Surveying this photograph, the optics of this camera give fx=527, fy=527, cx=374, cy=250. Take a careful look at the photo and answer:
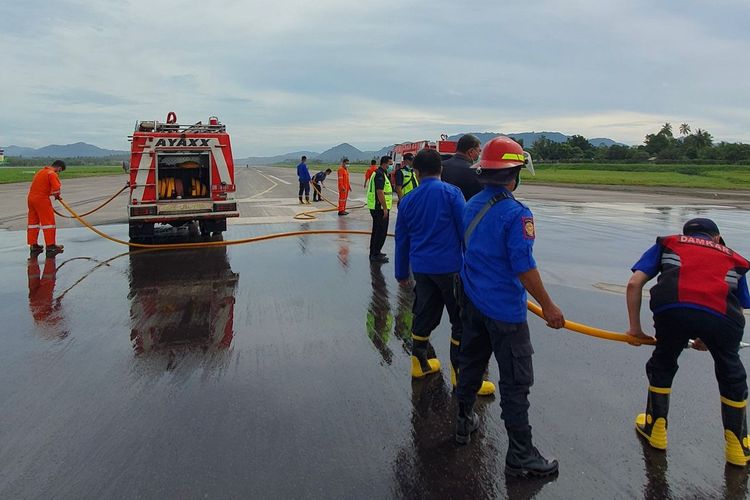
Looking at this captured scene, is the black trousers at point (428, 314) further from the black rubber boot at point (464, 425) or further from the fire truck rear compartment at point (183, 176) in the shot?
the fire truck rear compartment at point (183, 176)

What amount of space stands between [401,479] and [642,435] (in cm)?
167

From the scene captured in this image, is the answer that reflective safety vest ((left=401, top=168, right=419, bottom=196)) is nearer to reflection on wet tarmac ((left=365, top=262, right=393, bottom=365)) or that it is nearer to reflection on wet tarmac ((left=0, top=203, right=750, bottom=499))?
reflection on wet tarmac ((left=365, top=262, right=393, bottom=365))

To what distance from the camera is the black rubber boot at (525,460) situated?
3033 mm

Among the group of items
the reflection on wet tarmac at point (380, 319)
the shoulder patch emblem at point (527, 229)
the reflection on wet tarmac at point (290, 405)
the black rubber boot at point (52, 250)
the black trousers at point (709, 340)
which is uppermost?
the shoulder patch emblem at point (527, 229)

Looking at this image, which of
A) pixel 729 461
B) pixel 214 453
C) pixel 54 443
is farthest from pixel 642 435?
pixel 54 443

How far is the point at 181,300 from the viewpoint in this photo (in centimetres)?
680

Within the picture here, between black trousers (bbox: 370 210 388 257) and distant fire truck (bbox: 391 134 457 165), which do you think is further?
distant fire truck (bbox: 391 134 457 165)

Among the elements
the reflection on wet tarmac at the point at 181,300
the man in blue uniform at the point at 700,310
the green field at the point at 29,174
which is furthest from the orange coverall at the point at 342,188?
the green field at the point at 29,174

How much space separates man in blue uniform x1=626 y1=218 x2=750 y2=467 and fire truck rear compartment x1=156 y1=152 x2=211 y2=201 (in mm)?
10104

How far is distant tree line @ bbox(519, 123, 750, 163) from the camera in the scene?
6278 centimetres

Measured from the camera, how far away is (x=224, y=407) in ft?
12.6

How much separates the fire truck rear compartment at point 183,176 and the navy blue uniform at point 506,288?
956cm

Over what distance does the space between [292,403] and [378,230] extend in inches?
222

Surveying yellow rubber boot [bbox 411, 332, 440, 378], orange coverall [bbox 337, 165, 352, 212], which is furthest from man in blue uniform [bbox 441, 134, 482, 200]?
orange coverall [bbox 337, 165, 352, 212]
